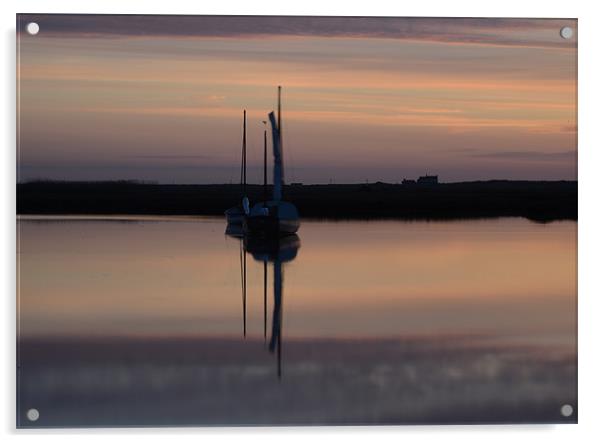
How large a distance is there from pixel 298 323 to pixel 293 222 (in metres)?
0.40

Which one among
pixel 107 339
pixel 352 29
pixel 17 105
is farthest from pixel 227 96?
pixel 107 339

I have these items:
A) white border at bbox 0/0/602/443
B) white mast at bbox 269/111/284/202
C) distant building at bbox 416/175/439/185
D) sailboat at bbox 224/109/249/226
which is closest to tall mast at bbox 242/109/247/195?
sailboat at bbox 224/109/249/226

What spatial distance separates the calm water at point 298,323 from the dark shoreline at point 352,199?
5cm

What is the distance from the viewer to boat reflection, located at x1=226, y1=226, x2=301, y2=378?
3.55m

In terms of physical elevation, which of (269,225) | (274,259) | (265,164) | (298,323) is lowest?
(298,323)

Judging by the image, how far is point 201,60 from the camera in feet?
11.6

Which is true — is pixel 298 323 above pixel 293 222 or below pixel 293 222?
below

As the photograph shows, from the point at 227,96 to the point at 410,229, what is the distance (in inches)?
35.0

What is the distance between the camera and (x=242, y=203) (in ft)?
11.6
